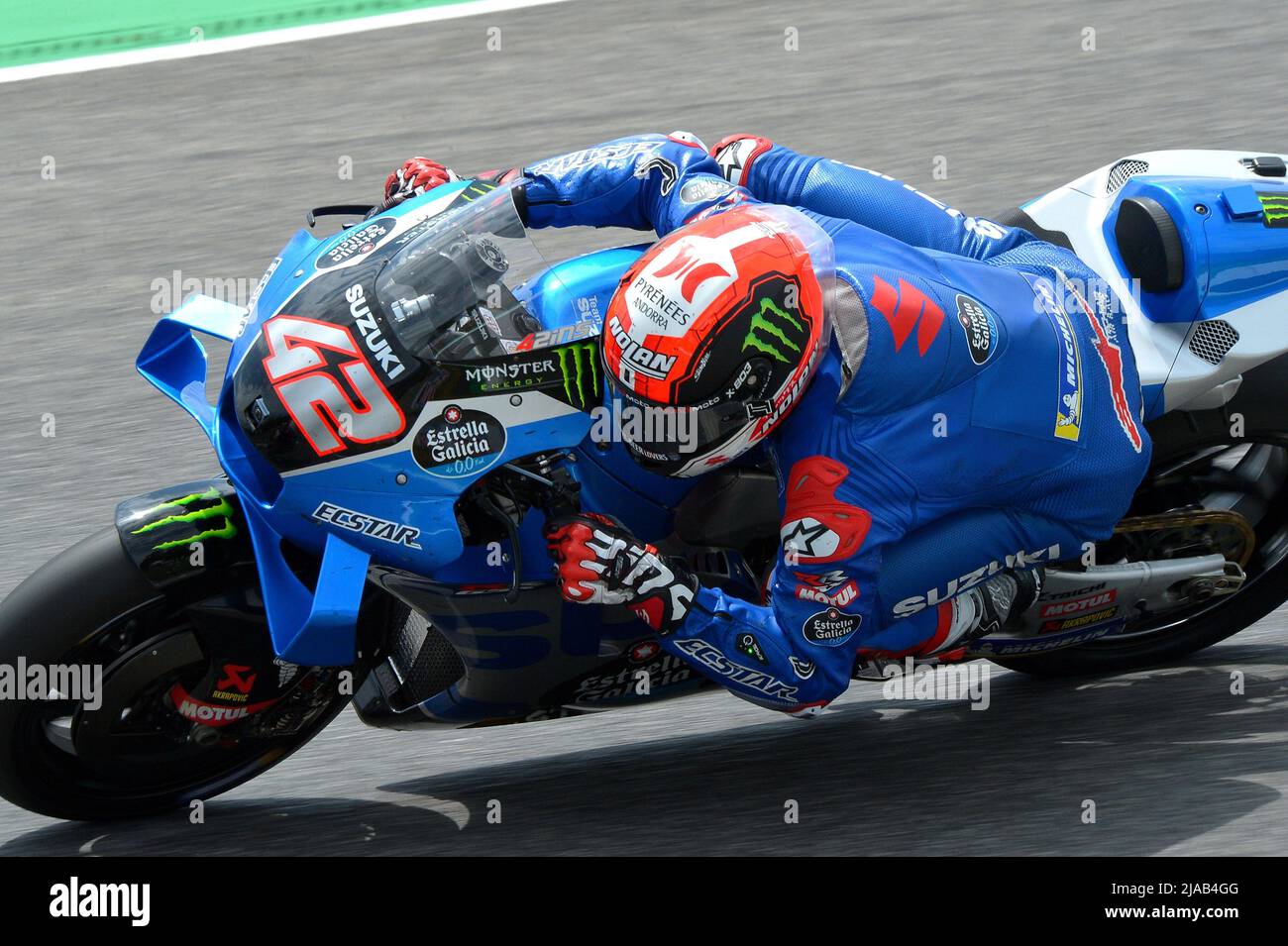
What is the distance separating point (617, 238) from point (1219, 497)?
2786 mm

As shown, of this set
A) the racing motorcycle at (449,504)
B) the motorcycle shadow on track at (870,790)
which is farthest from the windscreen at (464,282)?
Answer: the motorcycle shadow on track at (870,790)

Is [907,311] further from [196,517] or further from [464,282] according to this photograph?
[196,517]

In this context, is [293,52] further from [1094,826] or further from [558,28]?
[1094,826]

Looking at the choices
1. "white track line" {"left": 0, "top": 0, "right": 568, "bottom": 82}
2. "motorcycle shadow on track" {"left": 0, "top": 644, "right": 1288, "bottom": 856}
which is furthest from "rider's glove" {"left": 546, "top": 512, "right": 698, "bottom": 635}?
"white track line" {"left": 0, "top": 0, "right": 568, "bottom": 82}

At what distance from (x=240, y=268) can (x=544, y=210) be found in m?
2.76

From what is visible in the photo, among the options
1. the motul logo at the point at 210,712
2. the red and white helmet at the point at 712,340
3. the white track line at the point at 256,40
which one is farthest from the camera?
the white track line at the point at 256,40

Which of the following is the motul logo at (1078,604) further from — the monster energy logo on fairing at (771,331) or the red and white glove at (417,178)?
the red and white glove at (417,178)

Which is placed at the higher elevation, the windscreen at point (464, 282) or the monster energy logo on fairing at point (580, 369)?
the windscreen at point (464, 282)

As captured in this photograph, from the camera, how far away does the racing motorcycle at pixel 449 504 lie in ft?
10.7

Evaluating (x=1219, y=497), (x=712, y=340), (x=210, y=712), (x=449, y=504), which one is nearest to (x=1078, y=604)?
(x=1219, y=497)

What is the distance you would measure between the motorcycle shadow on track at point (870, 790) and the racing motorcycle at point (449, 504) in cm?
17

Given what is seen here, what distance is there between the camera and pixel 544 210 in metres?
3.90

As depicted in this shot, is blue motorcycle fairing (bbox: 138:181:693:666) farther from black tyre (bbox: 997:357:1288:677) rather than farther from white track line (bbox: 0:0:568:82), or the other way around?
white track line (bbox: 0:0:568:82)

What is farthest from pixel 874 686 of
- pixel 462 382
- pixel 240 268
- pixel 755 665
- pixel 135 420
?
pixel 240 268
